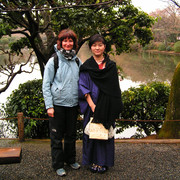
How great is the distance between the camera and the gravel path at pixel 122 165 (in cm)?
245

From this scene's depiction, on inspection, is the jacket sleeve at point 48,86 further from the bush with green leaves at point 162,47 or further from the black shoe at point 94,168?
the bush with green leaves at point 162,47

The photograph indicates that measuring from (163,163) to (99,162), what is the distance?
0.99 metres

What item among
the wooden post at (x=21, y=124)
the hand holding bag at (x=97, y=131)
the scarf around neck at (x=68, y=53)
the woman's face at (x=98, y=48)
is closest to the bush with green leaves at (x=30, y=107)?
the wooden post at (x=21, y=124)

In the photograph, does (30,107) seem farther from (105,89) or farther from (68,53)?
(105,89)

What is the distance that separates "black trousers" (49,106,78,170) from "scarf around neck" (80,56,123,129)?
0.34 meters

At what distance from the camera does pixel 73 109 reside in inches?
94.4

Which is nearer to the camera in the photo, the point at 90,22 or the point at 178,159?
the point at 178,159

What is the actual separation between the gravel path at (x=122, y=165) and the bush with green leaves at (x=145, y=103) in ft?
3.82

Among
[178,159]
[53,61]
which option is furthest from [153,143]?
[53,61]

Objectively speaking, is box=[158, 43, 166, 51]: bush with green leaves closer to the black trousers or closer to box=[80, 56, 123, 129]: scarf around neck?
box=[80, 56, 123, 129]: scarf around neck

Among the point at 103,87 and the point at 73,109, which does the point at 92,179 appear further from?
the point at 103,87

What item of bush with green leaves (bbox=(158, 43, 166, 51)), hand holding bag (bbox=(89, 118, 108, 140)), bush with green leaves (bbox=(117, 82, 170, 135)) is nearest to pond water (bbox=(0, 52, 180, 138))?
bush with green leaves (bbox=(117, 82, 170, 135))

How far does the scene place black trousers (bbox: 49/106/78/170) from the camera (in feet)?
7.68

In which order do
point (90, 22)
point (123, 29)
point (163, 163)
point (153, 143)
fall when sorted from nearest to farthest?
point (163, 163), point (90, 22), point (153, 143), point (123, 29)
